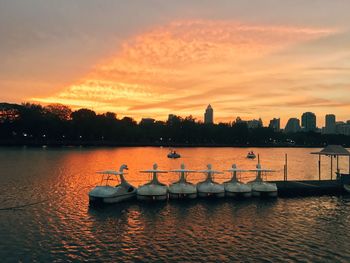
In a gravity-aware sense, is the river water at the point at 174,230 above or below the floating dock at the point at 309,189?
below

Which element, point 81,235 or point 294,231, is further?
point 294,231

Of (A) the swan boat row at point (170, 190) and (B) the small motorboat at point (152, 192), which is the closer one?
(A) the swan boat row at point (170, 190)

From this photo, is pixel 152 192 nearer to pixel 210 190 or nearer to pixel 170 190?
pixel 170 190

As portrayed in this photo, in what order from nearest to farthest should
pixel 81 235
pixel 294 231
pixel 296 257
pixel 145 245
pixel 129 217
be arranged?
1. pixel 296 257
2. pixel 145 245
3. pixel 81 235
4. pixel 294 231
5. pixel 129 217

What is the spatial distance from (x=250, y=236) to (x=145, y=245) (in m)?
11.6

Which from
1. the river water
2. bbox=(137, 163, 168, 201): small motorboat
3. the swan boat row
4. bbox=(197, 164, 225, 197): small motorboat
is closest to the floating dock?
the river water

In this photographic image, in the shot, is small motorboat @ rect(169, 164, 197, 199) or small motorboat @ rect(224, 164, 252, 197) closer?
small motorboat @ rect(169, 164, 197, 199)

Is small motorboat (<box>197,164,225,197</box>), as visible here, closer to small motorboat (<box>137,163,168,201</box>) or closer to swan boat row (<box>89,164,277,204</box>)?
swan boat row (<box>89,164,277,204</box>)

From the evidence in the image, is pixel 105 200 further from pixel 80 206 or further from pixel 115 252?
pixel 115 252

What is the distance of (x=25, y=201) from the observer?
5484 centimetres

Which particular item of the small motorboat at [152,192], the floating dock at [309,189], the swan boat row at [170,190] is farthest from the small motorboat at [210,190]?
the floating dock at [309,189]

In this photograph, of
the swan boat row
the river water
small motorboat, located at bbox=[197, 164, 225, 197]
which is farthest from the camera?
small motorboat, located at bbox=[197, 164, 225, 197]

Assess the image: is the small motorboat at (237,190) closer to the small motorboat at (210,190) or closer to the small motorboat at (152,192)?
the small motorboat at (210,190)

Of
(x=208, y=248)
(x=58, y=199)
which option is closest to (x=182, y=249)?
(x=208, y=248)
